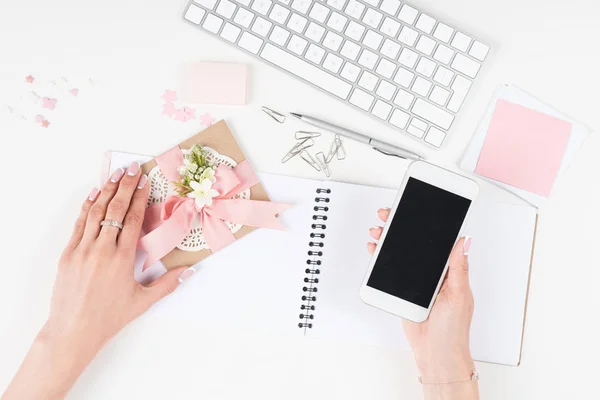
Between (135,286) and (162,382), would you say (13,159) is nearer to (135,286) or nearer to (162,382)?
(135,286)

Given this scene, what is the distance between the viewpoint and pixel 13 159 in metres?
0.97

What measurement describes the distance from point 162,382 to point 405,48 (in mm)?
748

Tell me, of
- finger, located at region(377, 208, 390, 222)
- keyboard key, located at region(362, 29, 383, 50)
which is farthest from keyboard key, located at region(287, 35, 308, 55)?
finger, located at region(377, 208, 390, 222)

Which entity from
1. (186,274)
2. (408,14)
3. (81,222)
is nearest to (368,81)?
(408,14)

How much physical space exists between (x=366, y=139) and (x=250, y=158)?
0.70 feet

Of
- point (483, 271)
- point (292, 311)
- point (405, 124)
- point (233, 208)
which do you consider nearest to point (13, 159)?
point (233, 208)

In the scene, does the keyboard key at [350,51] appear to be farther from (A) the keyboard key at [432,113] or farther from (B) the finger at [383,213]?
(B) the finger at [383,213]

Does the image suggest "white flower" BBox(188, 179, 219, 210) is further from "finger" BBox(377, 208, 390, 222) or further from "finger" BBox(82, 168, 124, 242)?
"finger" BBox(377, 208, 390, 222)

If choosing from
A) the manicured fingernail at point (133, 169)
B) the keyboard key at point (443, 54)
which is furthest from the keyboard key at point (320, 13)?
the manicured fingernail at point (133, 169)

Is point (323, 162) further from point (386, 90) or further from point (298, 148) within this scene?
point (386, 90)

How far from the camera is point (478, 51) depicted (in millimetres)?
935

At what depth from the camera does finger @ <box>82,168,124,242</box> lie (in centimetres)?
93

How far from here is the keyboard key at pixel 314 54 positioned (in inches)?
37.0

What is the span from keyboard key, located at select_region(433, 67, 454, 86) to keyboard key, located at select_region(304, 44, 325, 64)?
0.21m
